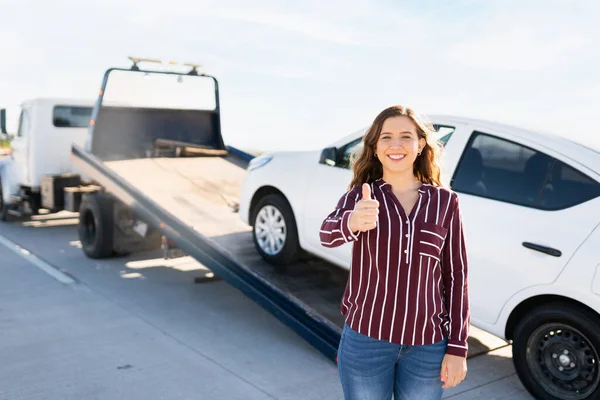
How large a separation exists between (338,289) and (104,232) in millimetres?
3655

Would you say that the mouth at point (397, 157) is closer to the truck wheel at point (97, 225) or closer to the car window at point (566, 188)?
the car window at point (566, 188)

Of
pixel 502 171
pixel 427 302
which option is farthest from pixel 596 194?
pixel 427 302

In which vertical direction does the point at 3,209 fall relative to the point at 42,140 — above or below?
below

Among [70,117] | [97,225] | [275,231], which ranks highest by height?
[70,117]

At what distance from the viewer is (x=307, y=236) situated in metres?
5.61

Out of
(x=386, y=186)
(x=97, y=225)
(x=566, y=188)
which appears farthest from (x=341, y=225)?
(x=97, y=225)

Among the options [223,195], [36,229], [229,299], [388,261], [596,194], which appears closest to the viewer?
[388,261]

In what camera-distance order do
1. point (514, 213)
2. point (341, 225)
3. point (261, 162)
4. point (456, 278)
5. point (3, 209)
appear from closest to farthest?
point (341, 225)
point (456, 278)
point (514, 213)
point (261, 162)
point (3, 209)

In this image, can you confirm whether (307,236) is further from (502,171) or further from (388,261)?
(388,261)

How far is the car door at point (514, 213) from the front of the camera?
13.6 feet

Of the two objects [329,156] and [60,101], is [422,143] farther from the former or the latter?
[60,101]

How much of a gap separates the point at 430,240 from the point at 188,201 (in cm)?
522

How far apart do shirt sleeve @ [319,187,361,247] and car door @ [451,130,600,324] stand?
228 centimetres

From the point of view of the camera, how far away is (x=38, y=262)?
8273 mm
